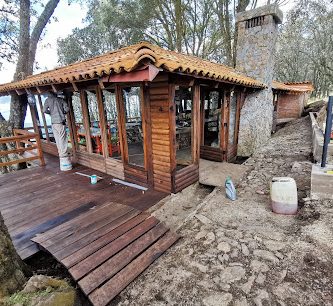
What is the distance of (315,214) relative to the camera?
133 inches

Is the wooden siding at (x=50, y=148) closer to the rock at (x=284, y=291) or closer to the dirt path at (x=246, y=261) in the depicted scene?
the dirt path at (x=246, y=261)

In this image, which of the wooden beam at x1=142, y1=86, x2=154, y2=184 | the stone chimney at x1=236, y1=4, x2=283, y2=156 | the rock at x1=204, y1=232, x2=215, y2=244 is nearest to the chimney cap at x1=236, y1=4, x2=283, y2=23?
the stone chimney at x1=236, y1=4, x2=283, y2=156

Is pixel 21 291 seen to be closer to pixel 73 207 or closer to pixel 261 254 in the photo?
pixel 73 207

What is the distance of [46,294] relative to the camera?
210cm

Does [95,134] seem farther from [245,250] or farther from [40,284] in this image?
[245,250]

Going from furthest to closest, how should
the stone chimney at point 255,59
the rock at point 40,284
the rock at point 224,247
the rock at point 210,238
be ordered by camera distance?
the stone chimney at point 255,59 → the rock at point 210,238 → the rock at point 224,247 → the rock at point 40,284

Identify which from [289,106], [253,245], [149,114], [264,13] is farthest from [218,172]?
[289,106]

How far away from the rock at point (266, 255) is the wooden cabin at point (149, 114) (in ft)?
7.27

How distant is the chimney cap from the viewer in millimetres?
7184

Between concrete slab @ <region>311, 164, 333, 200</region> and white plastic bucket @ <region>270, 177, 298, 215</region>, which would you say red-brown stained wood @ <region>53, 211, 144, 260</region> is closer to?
white plastic bucket @ <region>270, 177, 298, 215</region>

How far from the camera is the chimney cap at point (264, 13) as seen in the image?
7.18m

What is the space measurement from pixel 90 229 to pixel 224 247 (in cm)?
198

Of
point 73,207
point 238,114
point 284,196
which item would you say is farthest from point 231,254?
point 238,114

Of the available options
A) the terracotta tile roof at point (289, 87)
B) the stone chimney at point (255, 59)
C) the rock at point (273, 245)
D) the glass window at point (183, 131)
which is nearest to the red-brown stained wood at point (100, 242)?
the rock at point (273, 245)
